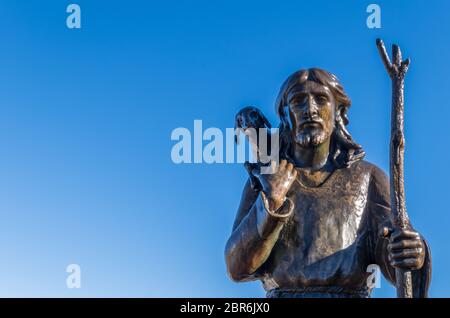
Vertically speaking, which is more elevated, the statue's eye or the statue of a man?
the statue's eye

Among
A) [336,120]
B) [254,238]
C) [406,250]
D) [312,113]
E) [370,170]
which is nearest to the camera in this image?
[406,250]

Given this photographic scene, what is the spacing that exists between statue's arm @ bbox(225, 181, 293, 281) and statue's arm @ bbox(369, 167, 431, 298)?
0.74 m

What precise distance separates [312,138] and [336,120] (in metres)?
0.36

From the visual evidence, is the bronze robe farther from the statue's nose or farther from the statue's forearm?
the statue's nose

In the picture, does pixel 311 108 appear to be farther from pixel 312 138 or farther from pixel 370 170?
pixel 370 170

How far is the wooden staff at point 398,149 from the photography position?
22.1ft

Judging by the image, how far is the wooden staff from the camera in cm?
673

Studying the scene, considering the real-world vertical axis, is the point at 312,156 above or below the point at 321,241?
above

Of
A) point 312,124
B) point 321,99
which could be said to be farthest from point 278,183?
point 321,99

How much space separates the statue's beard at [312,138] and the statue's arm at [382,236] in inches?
20.1

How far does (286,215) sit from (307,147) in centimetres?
85

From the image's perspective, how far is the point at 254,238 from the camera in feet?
23.5

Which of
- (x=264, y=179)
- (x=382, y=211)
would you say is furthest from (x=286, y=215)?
(x=382, y=211)

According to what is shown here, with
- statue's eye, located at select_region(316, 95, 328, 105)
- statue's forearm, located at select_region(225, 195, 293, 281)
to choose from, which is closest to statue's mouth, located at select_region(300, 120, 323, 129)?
statue's eye, located at select_region(316, 95, 328, 105)
